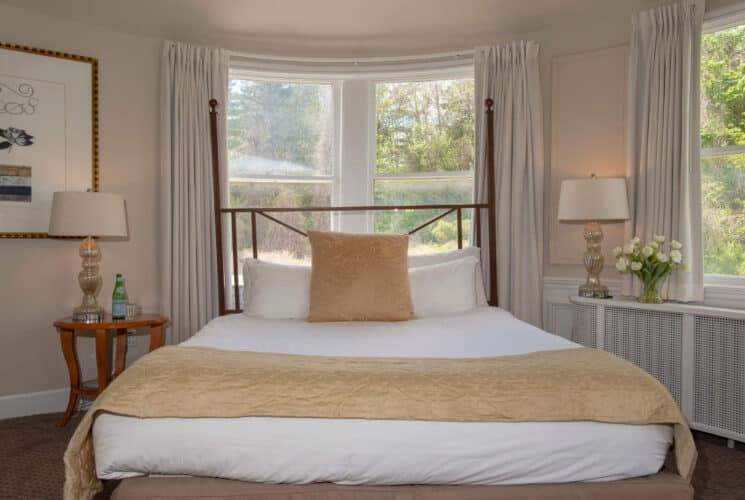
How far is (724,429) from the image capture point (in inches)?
103

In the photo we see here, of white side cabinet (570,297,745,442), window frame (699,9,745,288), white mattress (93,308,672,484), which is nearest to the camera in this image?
white mattress (93,308,672,484)

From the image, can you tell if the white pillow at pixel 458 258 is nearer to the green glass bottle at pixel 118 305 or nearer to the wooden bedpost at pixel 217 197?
the wooden bedpost at pixel 217 197

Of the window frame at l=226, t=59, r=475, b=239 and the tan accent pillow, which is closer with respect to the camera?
the tan accent pillow

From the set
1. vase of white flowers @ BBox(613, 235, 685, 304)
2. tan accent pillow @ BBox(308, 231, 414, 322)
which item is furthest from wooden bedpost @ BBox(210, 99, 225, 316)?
vase of white flowers @ BBox(613, 235, 685, 304)

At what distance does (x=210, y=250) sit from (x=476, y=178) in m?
1.79

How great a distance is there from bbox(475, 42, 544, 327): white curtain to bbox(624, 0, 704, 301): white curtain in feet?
1.98

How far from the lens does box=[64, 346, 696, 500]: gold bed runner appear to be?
158 cm

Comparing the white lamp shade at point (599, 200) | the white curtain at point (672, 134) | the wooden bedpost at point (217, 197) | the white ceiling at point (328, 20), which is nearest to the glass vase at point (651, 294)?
the white curtain at point (672, 134)

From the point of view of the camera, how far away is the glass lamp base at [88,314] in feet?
9.78

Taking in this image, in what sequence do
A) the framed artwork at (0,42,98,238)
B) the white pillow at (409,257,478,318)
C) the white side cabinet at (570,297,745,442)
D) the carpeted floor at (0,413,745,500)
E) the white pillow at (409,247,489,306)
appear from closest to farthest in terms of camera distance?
the carpeted floor at (0,413,745,500) < the white side cabinet at (570,297,745,442) < the white pillow at (409,257,478,318) < the framed artwork at (0,42,98,238) < the white pillow at (409,247,489,306)

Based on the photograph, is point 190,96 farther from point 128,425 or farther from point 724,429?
point 724,429

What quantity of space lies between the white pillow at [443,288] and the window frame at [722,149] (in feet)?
4.05

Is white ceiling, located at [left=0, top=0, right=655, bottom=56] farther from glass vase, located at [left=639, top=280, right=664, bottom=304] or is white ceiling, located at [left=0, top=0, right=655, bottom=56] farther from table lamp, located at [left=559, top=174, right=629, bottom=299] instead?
glass vase, located at [left=639, top=280, right=664, bottom=304]

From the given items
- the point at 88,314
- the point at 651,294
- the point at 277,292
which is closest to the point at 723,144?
the point at 651,294
